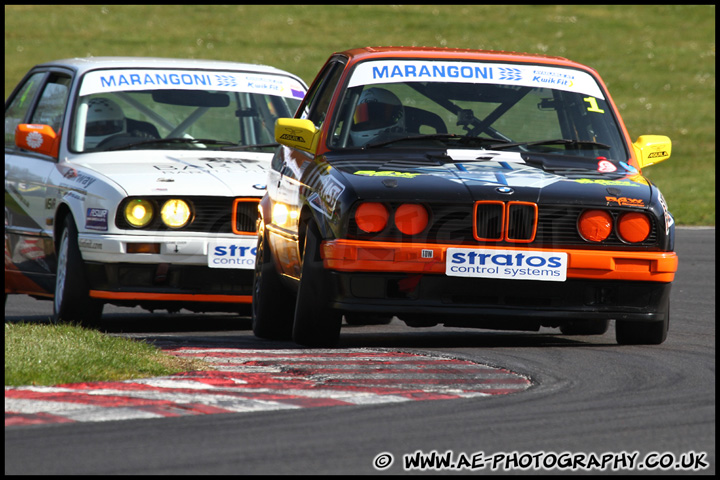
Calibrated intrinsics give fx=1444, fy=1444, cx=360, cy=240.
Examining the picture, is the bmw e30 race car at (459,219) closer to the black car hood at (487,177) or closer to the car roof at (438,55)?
the black car hood at (487,177)

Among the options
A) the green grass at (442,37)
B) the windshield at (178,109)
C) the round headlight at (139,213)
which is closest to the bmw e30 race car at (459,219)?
the round headlight at (139,213)

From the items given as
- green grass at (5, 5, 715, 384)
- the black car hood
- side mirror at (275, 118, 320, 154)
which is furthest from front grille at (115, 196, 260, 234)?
green grass at (5, 5, 715, 384)

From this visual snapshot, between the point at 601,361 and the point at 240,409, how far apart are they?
89.0 inches

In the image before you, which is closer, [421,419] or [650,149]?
[421,419]

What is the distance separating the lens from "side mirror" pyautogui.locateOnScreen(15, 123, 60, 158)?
9922 millimetres

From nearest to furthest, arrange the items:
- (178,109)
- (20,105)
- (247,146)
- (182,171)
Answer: (182,171) < (247,146) < (178,109) < (20,105)

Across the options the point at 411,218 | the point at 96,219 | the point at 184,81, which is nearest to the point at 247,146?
the point at 184,81

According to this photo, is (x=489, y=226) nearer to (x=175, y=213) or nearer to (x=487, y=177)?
(x=487, y=177)

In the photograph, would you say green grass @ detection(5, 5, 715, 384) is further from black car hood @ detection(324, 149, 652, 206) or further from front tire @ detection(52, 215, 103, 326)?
black car hood @ detection(324, 149, 652, 206)

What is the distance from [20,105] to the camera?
1129cm

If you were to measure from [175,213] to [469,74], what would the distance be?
207cm

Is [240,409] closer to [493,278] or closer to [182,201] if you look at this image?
[493,278]

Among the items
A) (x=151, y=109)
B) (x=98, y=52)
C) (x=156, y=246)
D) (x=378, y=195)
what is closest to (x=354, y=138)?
(x=378, y=195)

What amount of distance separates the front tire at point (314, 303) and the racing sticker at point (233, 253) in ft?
5.09
